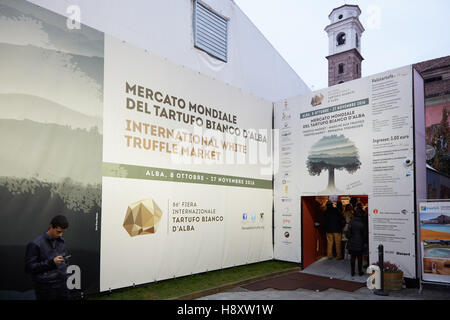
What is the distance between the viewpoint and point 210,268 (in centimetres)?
745

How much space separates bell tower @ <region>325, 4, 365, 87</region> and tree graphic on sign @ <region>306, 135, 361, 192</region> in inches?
1187

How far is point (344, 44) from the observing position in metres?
36.8

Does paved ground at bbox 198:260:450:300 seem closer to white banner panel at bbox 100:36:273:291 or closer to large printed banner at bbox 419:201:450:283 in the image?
large printed banner at bbox 419:201:450:283

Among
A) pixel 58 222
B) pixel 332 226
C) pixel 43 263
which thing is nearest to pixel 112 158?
pixel 58 222

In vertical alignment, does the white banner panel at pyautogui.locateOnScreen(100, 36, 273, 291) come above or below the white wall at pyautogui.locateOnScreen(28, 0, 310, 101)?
below

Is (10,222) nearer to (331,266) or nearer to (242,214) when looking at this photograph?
(242,214)

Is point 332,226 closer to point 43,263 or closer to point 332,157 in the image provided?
point 332,157

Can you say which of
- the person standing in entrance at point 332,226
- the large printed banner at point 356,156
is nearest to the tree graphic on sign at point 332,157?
the large printed banner at point 356,156

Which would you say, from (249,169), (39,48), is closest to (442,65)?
(249,169)

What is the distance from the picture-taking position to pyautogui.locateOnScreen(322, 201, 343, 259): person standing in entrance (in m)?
8.56

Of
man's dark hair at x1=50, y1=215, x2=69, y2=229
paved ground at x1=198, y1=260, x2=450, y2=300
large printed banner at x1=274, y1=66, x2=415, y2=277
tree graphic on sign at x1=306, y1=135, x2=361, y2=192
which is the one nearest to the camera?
man's dark hair at x1=50, y1=215, x2=69, y2=229

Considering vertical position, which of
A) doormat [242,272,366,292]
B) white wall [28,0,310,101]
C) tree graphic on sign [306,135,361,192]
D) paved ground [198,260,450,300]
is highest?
white wall [28,0,310,101]

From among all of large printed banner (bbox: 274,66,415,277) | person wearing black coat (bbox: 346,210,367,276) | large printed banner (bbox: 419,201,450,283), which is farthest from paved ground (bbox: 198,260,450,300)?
person wearing black coat (bbox: 346,210,367,276)

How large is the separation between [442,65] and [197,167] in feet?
71.1
